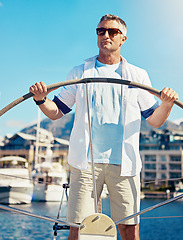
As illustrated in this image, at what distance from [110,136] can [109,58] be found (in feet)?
0.97

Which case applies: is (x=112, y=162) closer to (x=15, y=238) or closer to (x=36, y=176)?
(x=15, y=238)

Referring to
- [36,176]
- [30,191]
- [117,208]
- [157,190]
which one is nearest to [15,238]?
[30,191]

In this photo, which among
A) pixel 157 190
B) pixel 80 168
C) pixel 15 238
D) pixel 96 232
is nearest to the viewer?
pixel 96 232

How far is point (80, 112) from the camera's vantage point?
1.08 m

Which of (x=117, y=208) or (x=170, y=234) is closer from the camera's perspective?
(x=117, y=208)

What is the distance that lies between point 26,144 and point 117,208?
116 ft

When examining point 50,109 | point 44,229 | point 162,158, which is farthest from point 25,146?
point 50,109

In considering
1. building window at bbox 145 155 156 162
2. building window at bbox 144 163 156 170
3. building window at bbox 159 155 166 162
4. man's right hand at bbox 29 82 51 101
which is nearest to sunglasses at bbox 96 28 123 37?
man's right hand at bbox 29 82 51 101

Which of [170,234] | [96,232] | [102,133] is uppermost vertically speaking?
[102,133]

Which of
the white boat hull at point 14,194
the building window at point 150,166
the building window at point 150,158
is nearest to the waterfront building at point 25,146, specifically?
the building window at point 150,166

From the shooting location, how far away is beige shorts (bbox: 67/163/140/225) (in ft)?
3.34

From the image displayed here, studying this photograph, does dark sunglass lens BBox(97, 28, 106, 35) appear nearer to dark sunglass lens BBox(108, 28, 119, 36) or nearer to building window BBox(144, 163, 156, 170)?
dark sunglass lens BBox(108, 28, 119, 36)

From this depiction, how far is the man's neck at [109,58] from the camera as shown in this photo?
3.70ft

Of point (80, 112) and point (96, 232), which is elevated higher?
point (80, 112)
